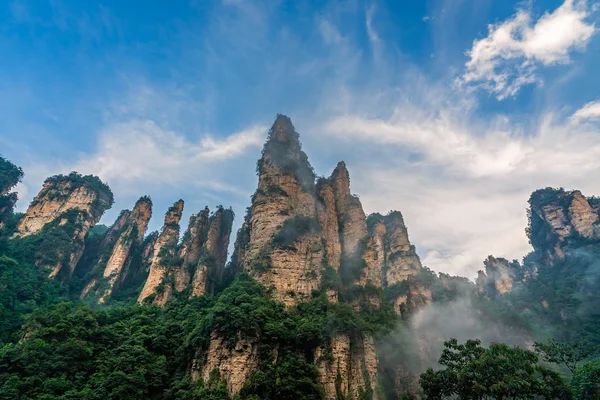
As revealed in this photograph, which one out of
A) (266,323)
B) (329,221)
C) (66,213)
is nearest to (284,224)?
(329,221)

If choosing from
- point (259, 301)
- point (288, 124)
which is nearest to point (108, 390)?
point (259, 301)

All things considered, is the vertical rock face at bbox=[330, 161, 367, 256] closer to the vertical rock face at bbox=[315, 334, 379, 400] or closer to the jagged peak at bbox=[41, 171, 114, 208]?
the vertical rock face at bbox=[315, 334, 379, 400]

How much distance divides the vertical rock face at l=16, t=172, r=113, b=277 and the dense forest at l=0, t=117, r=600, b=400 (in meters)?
0.34

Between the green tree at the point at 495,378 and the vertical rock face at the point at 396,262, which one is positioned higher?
the vertical rock face at the point at 396,262

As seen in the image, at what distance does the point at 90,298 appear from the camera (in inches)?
2030

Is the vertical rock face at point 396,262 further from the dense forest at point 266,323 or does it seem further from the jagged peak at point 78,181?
the jagged peak at point 78,181

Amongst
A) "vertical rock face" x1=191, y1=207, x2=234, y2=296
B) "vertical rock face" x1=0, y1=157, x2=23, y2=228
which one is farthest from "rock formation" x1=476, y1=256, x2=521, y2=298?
"vertical rock face" x1=0, y1=157, x2=23, y2=228

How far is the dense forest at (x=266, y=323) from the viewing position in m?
25.8

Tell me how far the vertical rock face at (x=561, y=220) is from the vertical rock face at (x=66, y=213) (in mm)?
94326

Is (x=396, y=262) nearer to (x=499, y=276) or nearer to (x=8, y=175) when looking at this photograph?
(x=499, y=276)

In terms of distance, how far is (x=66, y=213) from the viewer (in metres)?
59.2

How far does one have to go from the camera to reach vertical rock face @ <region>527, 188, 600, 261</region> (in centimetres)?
6881

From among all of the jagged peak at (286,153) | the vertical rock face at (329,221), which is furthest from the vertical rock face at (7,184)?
the vertical rock face at (329,221)

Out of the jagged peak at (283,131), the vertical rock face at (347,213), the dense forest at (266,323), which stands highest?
the jagged peak at (283,131)
